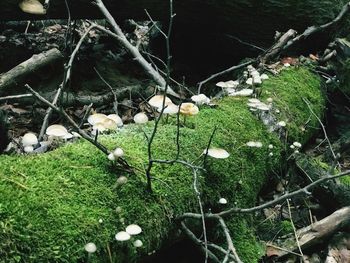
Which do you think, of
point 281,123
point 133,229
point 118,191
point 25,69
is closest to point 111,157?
point 118,191

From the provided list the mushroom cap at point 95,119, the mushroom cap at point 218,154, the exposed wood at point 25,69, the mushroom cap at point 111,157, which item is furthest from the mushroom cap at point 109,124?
the exposed wood at point 25,69

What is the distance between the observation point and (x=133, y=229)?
2383 millimetres

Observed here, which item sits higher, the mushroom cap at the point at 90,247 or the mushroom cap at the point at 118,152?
the mushroom cap at the point at 118,152

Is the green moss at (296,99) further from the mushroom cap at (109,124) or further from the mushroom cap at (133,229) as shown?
the mushroom cap at (133,229)

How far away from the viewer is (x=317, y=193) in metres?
3.88

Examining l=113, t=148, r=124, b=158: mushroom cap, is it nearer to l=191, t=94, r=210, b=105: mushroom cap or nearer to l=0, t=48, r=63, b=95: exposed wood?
l=191, t=94, r=210, b=105: mushroom cap

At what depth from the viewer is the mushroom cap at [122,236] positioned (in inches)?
90.8

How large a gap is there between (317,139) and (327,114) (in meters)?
0.68

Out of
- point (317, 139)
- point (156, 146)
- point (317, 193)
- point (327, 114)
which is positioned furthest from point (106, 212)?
point (327, 114)

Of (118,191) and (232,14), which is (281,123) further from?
(232,14)

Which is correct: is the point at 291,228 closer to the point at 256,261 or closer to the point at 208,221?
the point at 256,261

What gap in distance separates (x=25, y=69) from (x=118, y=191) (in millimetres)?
3640

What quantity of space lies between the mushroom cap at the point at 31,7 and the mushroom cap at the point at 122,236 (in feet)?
13.0

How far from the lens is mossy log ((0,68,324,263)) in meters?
2.14
